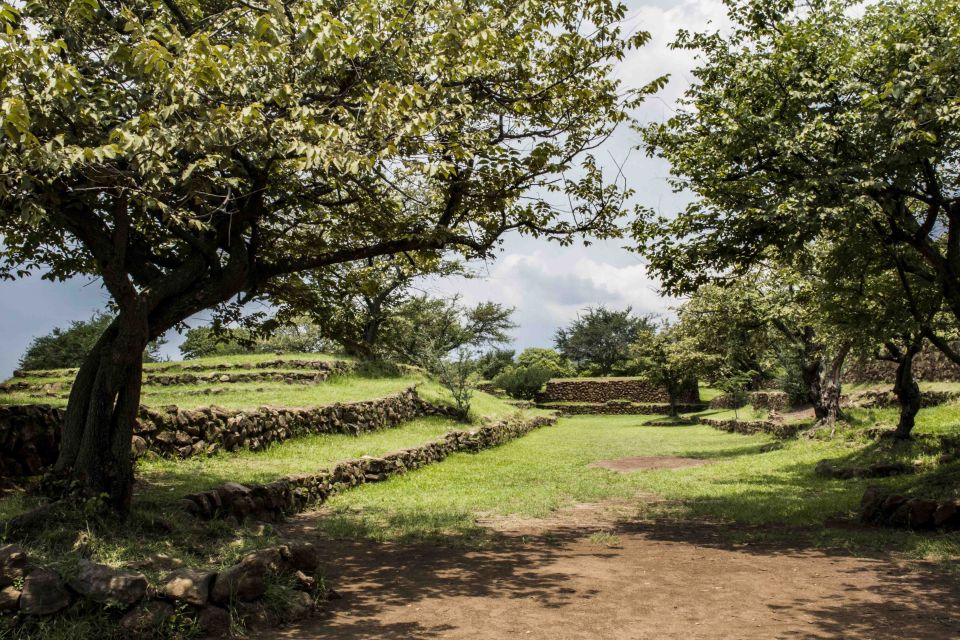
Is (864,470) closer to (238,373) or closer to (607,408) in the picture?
(238,373)

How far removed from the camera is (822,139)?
9.73 m

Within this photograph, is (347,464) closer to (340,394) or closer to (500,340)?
(340,394)

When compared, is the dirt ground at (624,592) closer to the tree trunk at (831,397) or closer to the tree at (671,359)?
the tree trunk at (831,397)

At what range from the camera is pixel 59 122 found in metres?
6.50

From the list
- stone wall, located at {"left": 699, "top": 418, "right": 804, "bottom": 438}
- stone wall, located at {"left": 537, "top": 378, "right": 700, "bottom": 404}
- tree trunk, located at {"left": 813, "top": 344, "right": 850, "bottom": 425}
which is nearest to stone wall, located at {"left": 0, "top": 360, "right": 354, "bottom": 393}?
stone wall, located at {"left": 699, "top": 418, "right": 804, "bottom": 438}

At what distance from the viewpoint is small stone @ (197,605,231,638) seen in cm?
530

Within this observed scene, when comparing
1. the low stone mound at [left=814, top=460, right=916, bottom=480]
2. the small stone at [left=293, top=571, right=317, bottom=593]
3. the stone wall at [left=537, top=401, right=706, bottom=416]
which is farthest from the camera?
the stone wall at [left=537, top=401, right=706, bottom=416]

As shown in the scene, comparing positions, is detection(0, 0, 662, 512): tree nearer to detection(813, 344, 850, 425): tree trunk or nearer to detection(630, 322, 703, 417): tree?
detection(813, 344, 850, 425): tree trunk

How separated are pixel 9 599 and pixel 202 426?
867 cm

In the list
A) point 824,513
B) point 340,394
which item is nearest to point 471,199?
point 824,513

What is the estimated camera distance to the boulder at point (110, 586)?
528 centimetres

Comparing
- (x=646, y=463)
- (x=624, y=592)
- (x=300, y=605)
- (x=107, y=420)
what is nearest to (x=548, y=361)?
(x=646, y=463)

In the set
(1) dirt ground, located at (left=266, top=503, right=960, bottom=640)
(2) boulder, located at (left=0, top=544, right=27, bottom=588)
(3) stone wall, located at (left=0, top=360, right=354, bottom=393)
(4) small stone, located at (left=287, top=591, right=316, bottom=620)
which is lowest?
(1) dirt ground, located at (left=266, top=503, right=960, bottom=640)

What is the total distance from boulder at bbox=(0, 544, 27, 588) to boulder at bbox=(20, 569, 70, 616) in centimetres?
10
